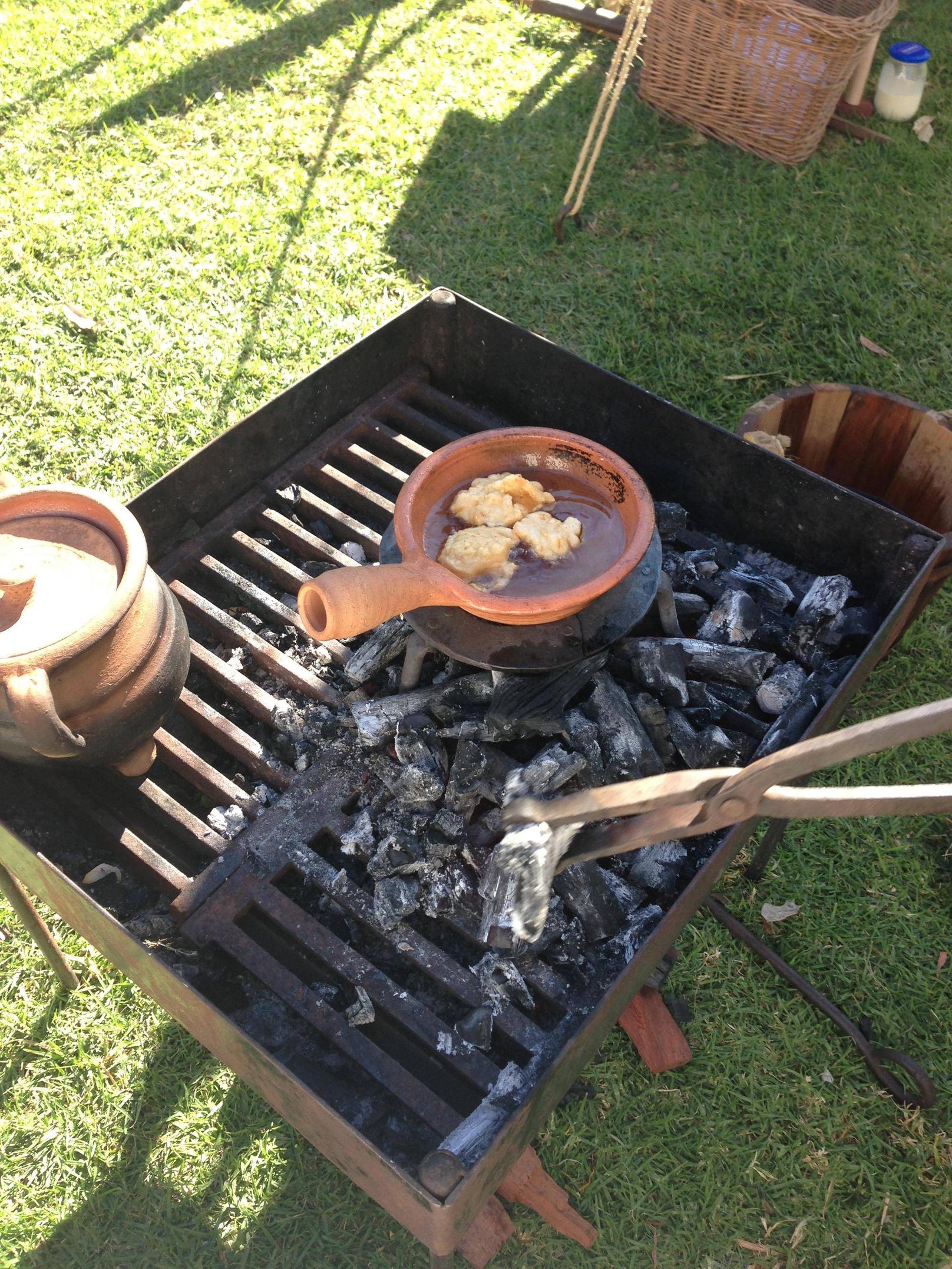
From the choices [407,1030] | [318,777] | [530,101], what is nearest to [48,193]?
[530,101]

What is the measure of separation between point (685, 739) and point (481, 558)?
2.24 feet

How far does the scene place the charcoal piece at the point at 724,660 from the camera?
262 centimetres

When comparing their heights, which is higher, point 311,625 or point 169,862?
point 311,625

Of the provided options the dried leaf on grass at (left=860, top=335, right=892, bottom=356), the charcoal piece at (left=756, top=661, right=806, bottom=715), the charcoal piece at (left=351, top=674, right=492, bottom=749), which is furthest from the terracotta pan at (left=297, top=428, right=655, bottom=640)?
the dried leaf on grass at (left=860, top=335, right=892, bottom=356)

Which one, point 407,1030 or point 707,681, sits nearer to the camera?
point 407,1030

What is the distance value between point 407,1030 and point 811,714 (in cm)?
122

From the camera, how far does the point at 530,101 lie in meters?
5.46

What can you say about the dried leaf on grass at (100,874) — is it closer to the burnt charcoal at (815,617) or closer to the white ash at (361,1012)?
the white ash at (361,1012)

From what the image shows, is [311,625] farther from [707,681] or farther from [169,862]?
[707,681]

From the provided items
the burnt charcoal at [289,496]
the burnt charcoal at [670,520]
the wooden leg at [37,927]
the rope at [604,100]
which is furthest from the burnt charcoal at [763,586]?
the rope at [604,100]

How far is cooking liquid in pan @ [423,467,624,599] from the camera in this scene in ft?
7.93

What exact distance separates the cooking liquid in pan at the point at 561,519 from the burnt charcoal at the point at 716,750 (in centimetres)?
50

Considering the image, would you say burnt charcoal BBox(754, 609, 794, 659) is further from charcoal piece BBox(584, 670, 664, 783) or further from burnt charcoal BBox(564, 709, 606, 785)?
burnt charcoal BBox(564, 709, 606, 785)

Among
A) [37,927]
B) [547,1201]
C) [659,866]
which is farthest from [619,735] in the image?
[37,927]
